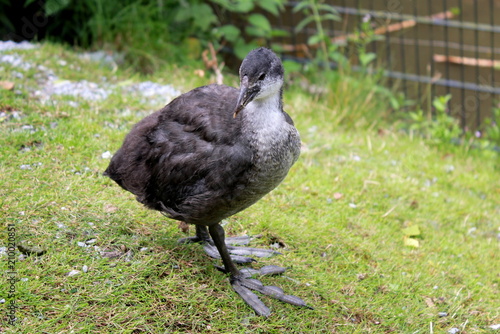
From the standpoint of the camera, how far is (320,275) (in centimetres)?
383

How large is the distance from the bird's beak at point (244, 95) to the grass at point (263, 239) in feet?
3.56

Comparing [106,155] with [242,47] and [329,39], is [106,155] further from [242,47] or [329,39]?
[329,39]

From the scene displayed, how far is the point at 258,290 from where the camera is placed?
11.6 ft

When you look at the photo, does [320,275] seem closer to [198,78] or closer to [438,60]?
[198,78]

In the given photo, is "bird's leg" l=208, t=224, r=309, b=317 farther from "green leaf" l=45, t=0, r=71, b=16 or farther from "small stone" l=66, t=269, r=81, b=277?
"green leaf" l=45, t=0, r=71, b=16

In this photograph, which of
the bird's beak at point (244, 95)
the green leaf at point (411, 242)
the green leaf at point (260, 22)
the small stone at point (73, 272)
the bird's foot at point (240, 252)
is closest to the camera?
the bird's beak at point (244, 95)

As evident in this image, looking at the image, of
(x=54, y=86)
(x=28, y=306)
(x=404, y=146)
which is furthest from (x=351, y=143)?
(x=28, y=306)

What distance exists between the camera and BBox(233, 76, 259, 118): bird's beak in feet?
10.0

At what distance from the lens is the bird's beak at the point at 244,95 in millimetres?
3053

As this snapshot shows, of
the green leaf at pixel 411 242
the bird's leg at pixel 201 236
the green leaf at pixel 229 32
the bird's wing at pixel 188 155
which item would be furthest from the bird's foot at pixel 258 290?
the green leaf at pixel 229 32

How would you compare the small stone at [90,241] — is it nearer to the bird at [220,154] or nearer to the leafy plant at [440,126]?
the bird at [220,154]

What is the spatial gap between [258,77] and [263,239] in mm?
1384

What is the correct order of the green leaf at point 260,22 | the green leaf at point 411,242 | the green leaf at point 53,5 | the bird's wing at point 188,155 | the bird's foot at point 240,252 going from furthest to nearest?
the green leaf at point 260,22, the green leaf at point 53,5, the green leaf at point 411,242, the bird's foot at point 240,252, the bird's wing at point 188,155

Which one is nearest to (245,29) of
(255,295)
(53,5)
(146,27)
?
(146,27)
